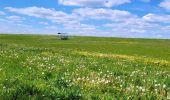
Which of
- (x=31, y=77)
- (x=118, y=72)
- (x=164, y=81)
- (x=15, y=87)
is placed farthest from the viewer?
(x=118, y=72)

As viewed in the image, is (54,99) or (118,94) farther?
(118,94)

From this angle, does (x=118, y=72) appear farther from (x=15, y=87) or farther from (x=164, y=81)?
(x=15, y=87)

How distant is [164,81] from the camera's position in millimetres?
15641

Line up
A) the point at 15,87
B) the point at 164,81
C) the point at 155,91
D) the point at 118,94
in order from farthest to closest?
the point at 164,81
the point at 155,91
the point at 118,94
the point at 15,87

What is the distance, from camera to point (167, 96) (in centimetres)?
1150

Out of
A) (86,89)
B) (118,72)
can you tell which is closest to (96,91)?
(86,89)

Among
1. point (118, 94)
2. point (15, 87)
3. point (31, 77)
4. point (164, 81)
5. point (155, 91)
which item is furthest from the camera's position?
point (164, 81)

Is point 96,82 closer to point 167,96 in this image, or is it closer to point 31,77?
point 31,77

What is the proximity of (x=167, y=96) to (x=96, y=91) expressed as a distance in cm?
215

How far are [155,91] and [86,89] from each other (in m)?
2.23

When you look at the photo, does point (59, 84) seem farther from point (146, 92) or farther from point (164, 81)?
point (164, 81)

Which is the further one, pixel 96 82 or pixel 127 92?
pixel 96 82

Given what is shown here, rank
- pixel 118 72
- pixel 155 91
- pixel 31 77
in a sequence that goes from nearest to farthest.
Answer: pixel 155 91 → pixel 31 77 → pixel 118 72

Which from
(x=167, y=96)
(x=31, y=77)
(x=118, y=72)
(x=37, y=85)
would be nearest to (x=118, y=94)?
(x=167, y=96)
